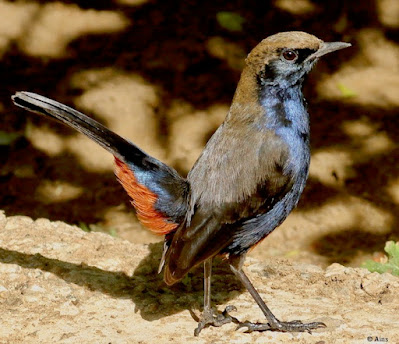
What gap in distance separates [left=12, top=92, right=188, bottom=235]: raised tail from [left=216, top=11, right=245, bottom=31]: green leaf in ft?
14.5

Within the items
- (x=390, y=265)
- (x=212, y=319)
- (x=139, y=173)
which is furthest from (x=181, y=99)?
(x=212, y=319)

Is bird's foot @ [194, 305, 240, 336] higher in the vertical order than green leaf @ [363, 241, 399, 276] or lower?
lower

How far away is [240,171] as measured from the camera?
4.50 m

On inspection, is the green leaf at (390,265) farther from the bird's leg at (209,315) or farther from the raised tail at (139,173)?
the raised tail at (139,173)

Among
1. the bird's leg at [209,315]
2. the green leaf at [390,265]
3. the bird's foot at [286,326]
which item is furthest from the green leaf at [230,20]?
the bird's foot at [286,326]

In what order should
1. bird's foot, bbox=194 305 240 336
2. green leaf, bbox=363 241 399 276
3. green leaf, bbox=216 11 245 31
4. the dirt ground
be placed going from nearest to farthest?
1. bird's foot, bbox=194 305 240 336
2. the dirt ground
3. green leaf, bbox=363 241 399 276
4. green leaf, bbox=216 11 245 31

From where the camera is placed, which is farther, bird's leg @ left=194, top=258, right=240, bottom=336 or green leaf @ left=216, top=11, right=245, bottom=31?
green leaf @ left=216, top=11, right=245, bottom=31

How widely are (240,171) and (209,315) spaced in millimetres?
861

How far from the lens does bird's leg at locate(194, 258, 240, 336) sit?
462cm

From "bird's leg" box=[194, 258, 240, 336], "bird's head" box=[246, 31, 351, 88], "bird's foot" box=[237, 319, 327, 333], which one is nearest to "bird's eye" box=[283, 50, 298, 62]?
"bird's head" box=[246, 31, 351, 88]

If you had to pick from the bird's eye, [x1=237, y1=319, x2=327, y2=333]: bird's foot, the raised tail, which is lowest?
[x1=237, y1=319, x2=327, y2=333]: bird's foot

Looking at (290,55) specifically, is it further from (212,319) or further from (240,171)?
(212,319)

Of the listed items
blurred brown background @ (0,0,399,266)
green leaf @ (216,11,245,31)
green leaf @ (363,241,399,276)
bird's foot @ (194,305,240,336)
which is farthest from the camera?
green leaf @ (216,11,245,31)

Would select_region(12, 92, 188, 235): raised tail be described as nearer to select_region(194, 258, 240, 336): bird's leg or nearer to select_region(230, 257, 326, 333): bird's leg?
select_region(194, 258, 240, 336): bird's leg
